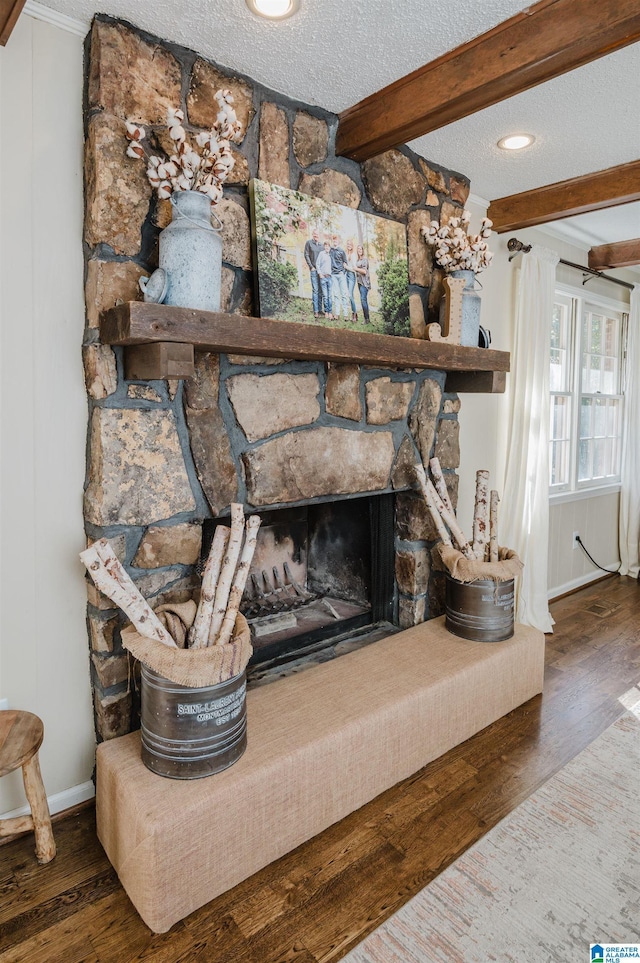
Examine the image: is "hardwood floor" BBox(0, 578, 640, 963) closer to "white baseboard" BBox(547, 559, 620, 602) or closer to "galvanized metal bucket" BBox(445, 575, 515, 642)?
"galvanized metal bucket" BBox(445, 575, 515, 642)

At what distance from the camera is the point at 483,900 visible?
1.55m

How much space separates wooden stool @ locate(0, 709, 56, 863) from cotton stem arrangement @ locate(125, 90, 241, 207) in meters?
1.52

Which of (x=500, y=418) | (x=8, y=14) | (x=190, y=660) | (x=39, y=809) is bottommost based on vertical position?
(x=39, y=809)

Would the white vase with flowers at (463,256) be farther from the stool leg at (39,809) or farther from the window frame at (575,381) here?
the stool leg at (39,809)

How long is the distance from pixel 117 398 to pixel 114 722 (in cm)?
101

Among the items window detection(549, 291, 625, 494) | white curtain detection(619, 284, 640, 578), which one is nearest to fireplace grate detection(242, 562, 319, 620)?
window detection(549, 291, 625, 494)

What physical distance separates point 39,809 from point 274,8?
89.3 inches

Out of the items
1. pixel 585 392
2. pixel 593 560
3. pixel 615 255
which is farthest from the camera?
pixel 593 560

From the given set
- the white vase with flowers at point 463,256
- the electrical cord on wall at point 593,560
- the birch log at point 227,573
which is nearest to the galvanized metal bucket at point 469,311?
the white vase with flowers at point 463,256

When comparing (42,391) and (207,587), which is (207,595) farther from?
(42,391)

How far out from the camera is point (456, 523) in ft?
8.53

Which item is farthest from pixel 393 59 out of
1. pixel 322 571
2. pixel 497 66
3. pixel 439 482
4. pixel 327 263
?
pixel 322 571

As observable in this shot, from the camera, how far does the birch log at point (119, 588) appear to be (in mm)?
1565

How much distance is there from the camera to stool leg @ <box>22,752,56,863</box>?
1.56 metres
